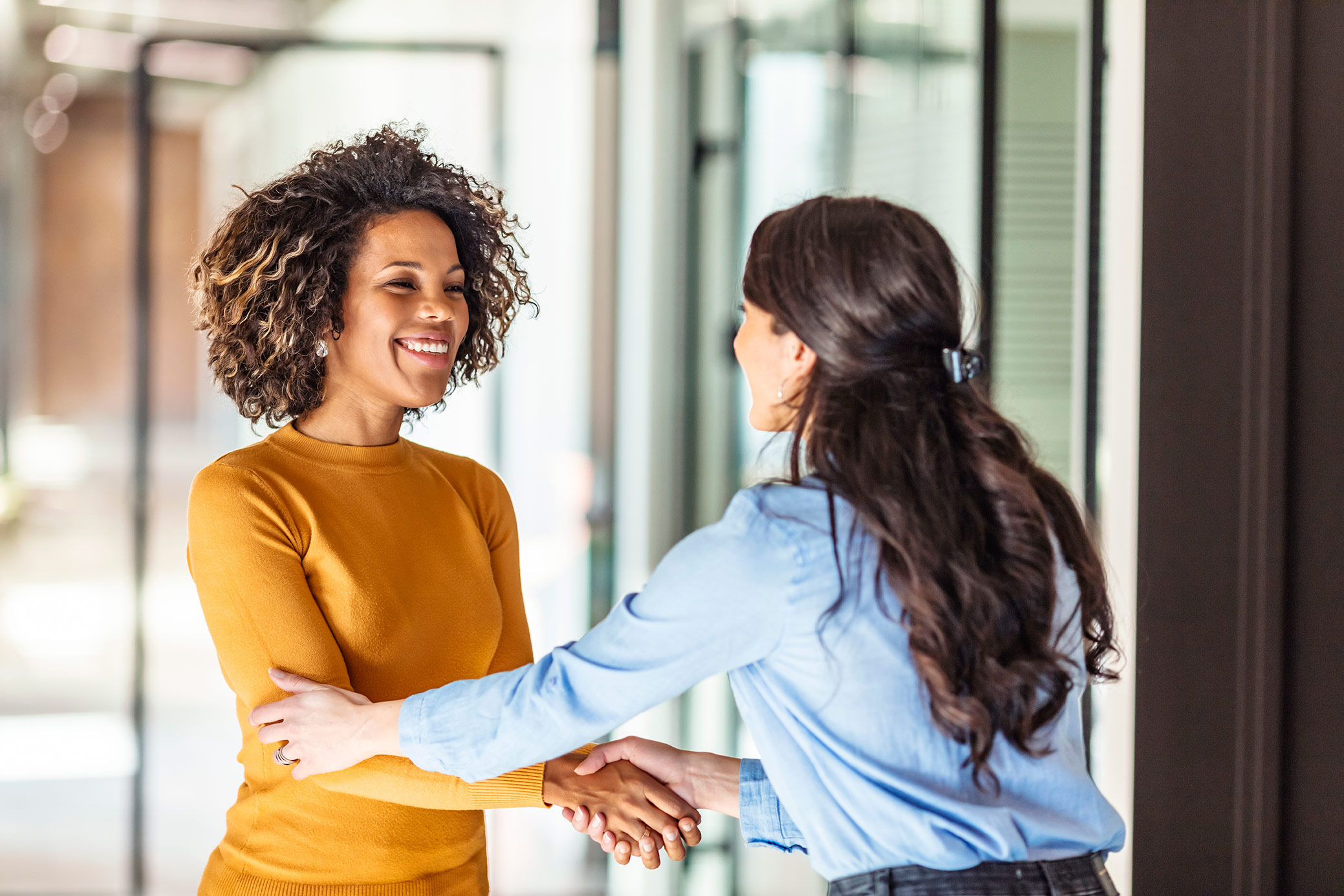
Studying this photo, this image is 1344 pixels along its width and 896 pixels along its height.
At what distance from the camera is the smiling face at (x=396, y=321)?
5.37 ft

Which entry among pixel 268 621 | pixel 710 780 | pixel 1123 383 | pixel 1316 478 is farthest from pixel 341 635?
pixel 1316 478

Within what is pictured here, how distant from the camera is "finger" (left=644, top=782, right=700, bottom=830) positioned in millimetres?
1692

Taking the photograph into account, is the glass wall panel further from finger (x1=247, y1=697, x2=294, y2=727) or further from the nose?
finger (x1=247, y1=697, x2=294, y2=727)

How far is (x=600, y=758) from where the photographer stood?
5.65 ft

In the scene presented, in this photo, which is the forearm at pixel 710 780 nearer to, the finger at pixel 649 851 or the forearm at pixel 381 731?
the finger at pixel 649 851

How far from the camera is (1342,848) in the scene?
1.93m

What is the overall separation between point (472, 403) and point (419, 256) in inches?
101

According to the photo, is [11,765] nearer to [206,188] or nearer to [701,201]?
[206,188]

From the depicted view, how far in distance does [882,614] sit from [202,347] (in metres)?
3.41

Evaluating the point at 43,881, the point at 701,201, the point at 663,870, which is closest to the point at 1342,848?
the point at 663,870

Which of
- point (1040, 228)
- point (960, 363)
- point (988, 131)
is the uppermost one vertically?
point (988, 131)

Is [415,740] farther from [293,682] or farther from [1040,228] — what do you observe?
[1040,228]

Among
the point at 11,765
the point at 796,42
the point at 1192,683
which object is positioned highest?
the point at 796,42

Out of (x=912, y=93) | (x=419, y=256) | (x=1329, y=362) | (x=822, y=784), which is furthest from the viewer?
(x=912, y=93)
